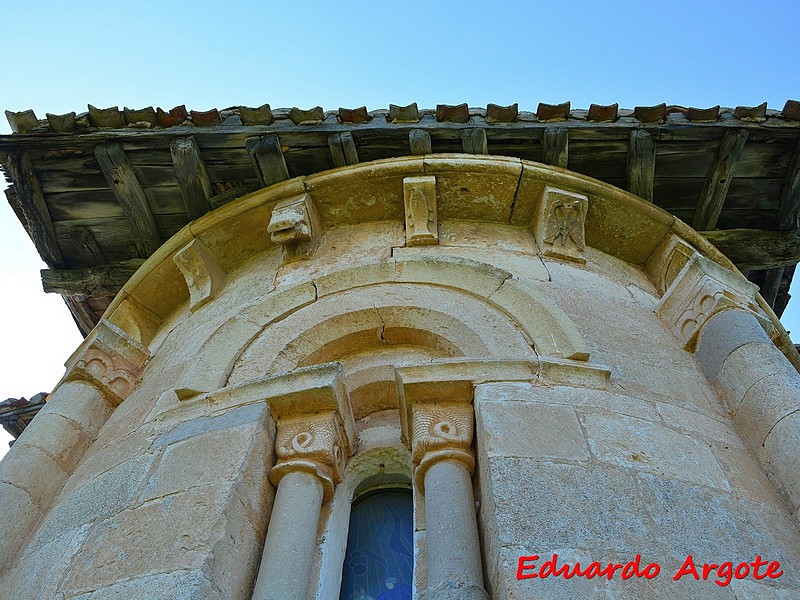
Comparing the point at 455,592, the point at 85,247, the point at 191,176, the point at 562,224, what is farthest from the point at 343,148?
the point at 455,592

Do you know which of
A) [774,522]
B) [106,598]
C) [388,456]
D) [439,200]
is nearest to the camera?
[106,598]

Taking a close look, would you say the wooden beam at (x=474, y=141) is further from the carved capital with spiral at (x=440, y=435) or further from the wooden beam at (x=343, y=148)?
the carved capital with spiral at (x=440, y=435)

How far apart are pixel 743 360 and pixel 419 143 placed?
2907 millimetres

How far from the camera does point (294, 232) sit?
5133mm

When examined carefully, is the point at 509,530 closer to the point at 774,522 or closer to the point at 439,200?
the point at 774,522

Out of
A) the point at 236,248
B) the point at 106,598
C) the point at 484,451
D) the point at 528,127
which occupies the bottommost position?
the point at 106,598

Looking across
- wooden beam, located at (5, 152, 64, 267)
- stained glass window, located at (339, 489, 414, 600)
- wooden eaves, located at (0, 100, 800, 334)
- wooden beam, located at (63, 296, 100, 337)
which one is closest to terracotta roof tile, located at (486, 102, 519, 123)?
wooden eaves, located at (0, 100, 800, 334)

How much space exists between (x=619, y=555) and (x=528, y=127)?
3945 millimetres

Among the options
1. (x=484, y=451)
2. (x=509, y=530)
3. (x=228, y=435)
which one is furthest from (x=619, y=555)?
(x=228, y=435)

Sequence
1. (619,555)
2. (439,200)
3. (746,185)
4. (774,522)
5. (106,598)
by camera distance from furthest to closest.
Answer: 1. (746,185)
2. (439,200)
3. (774,522)
4. (106,598)
5. (619,555)

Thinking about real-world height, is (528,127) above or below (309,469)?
above

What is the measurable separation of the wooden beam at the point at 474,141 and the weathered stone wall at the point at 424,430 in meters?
0.43

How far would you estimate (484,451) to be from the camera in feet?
9.77

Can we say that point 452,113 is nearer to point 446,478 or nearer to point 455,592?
point 446,478
